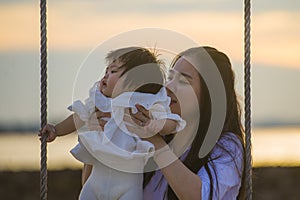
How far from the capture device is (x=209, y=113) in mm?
2033

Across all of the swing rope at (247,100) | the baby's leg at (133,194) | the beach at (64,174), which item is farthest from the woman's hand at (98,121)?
the beach at (64,174)

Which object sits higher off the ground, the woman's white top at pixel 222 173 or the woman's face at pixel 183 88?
the woman's face at pixel 183 88

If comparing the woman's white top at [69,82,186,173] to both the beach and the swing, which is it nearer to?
the swing

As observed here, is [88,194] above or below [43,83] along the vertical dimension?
below

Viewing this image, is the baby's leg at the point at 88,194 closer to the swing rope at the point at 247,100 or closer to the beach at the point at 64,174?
the swing rope at the point at 247,100

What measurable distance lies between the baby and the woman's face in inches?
1.0

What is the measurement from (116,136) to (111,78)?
0.09 meters

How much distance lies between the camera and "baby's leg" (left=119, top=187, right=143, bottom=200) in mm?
1928

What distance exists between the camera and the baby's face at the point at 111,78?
1942 mm

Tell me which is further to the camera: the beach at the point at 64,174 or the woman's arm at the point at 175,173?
the beach at the point at 64,174

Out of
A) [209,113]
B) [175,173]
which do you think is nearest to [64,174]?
[209,113]

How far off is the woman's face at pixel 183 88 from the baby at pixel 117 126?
3 cm

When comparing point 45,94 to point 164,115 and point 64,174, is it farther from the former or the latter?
point 64,174

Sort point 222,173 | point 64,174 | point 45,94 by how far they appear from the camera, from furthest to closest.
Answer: point 64,174 → point 222,173 → point 45,94
